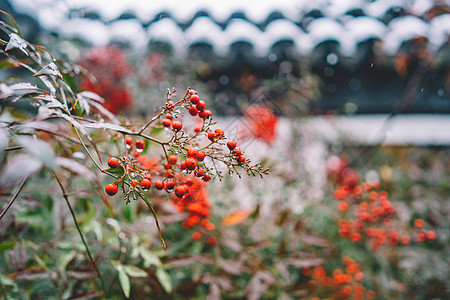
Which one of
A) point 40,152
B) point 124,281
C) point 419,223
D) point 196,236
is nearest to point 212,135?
point 40,152

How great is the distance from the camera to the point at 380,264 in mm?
1466


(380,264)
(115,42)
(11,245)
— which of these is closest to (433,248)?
(380,264)

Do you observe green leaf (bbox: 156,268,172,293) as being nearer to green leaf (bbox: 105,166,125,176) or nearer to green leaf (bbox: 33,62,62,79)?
green leaf (bbox: 105,166,125,176)

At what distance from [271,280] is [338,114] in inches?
56.4

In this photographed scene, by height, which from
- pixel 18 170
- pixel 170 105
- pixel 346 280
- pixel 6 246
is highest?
pixel 170 105

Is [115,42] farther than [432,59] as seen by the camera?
Yes

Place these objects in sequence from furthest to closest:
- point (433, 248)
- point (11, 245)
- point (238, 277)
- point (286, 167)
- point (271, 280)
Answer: point (286, 167) → point (433, 248) → point (238, 277) → point (271, 280) → point (11, 245)

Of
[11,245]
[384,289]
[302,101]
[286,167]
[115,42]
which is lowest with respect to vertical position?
[384,289]

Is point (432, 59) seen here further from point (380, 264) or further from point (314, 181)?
point (380, 264)

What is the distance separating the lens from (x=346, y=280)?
136 cm

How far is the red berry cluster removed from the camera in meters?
1.34

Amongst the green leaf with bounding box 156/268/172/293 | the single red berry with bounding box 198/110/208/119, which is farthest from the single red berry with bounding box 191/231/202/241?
the single red berry with bounding box 198/110/208/119

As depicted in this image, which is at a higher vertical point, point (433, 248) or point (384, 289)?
point (433, 248)

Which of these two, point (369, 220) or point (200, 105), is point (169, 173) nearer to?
point (200, 105)
